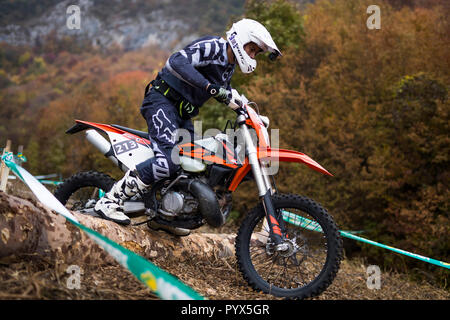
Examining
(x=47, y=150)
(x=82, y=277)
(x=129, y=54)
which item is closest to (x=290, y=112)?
(x=82, y=277)

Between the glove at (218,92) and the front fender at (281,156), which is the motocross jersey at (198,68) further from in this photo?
the front fender at (281,156)

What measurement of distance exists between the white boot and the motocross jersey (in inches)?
37.6

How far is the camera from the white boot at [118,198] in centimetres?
409

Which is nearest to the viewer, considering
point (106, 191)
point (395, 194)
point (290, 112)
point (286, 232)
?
point (286, 232)

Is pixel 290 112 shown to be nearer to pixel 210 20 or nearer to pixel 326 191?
pixel 326 191

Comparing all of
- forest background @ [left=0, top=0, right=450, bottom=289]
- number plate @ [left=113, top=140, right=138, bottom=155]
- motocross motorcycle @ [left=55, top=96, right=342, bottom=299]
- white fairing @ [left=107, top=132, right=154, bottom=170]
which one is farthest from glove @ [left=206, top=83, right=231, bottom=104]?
forest background @ [left=0, top=0, right=450, bottom=289]

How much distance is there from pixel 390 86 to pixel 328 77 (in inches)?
139

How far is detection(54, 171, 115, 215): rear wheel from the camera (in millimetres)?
4430

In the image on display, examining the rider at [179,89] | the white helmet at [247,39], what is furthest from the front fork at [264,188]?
the white helmet at [247,39]

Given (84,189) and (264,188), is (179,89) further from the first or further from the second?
(84,189)

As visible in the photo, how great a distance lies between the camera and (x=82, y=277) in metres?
3.05

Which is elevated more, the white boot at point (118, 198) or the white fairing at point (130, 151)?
the white fairing at point (130, 151)

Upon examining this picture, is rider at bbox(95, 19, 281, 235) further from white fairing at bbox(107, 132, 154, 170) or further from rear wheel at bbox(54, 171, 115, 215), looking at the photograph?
rear wheel at bbox(54, 171, 115, 215)

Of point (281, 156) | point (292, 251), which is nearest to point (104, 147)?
point (281, 156)
